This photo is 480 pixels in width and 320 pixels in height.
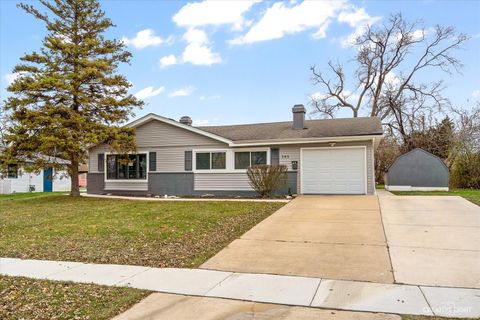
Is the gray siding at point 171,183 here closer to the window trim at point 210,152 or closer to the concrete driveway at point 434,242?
the window trim at point 210,152

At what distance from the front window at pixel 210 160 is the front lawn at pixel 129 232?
4748 mm

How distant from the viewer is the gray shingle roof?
629 inches

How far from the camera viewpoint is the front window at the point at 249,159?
669 inches

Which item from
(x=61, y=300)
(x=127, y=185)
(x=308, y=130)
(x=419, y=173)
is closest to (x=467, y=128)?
(x=419, y=173)

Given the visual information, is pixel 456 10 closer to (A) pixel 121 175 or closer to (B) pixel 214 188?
(B) pixel 214 188

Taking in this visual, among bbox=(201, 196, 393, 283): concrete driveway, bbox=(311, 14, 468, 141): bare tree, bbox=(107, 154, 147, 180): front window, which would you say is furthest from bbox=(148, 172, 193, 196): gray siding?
bbox=(311, 14, 468, 141): bare tree

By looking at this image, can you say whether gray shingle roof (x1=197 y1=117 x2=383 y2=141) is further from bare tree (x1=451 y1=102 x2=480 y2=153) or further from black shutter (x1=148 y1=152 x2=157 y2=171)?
bare tree (x1=451 y1=102 x2=480 y2=153)

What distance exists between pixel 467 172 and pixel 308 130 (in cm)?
1090

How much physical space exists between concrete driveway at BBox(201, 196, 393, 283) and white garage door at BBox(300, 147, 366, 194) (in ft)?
16.8

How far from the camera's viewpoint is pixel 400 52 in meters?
34.2

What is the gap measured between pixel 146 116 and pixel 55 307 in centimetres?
1457

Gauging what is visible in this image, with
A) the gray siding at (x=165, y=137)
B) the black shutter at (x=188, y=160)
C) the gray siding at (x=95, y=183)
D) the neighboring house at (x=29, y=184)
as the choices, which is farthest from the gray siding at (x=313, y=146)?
the neighboring house at (x=29, y=184)

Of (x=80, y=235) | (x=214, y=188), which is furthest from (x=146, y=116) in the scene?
(x=80, y=235)

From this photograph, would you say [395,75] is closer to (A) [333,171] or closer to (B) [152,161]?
(A) [333,171]
